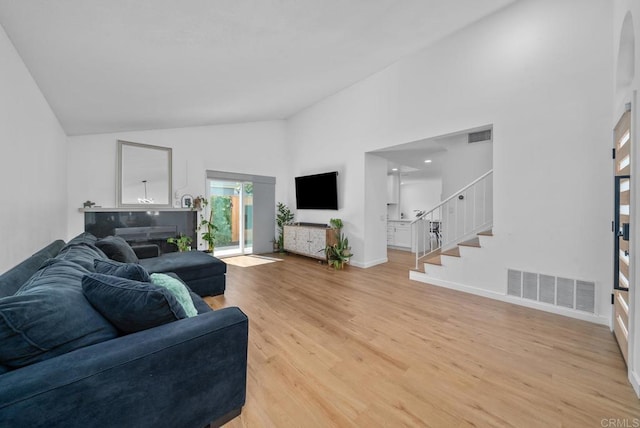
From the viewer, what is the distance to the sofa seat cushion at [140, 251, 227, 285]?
309 cm

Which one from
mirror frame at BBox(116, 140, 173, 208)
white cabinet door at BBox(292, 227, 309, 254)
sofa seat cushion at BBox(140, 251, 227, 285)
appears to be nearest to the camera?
sofa seat cushion at BBox(140, 251, 227, 285)

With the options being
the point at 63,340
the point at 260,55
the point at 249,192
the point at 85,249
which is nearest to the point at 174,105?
the point at 260,55

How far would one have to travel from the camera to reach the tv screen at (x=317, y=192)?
5648mm

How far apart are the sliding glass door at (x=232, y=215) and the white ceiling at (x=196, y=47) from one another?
6.09ft

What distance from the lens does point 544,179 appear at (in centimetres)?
303

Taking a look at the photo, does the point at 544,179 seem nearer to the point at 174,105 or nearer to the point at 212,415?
the point at 212,415

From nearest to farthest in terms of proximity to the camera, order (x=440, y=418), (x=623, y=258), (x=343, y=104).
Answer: (x=440, y=418) → (x=623, y=258) → (x=343, y=104)

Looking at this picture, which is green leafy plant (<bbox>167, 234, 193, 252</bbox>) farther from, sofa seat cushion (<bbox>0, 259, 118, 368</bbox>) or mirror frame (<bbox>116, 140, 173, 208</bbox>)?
sofa seat cushion (<bbox>0, 259, 118, 368</bbox>)

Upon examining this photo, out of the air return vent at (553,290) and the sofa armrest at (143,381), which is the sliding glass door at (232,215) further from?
the air return vent at (553,290)

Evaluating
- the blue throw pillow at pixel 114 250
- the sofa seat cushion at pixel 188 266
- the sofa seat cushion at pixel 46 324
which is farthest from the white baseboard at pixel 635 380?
the blue throw pillow at pixel 114 250

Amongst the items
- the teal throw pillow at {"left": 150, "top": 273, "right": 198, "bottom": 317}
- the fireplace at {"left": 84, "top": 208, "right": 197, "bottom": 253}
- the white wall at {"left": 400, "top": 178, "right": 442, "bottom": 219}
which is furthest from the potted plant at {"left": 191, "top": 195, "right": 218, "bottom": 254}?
the white wall at {"left": 400, "top": 178, "right": 442, "bottom": 219}

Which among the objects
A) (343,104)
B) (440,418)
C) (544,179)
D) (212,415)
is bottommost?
(440,418)

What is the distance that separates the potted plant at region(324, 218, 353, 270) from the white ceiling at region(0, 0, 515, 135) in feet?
9.44

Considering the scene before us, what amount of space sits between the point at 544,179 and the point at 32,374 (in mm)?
4445
